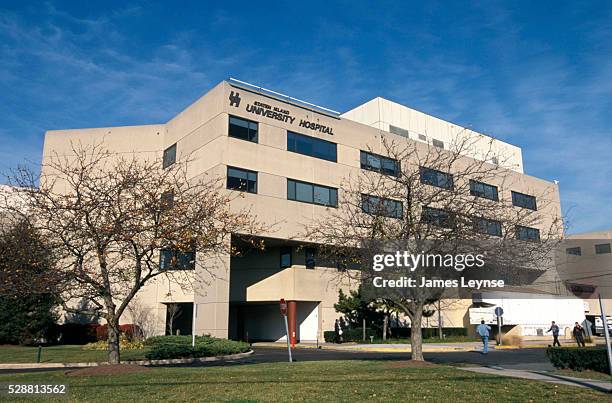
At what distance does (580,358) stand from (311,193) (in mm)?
23772

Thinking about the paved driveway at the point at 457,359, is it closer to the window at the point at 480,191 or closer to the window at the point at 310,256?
the window at the point at 480,191

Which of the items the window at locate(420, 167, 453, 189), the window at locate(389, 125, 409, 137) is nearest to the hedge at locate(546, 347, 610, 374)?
the window at locate(420, 167, 453, 189)

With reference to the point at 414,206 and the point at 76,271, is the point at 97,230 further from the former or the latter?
the point at 414,206

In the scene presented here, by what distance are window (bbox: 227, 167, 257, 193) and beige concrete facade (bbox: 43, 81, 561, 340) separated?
357 mm

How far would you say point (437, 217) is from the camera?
63.5 ft

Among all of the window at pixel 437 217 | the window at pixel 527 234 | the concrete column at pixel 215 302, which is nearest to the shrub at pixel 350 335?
the concrete column at pixel 215 302

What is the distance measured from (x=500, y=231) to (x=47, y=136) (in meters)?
36.9

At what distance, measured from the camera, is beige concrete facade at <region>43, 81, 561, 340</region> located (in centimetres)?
3425

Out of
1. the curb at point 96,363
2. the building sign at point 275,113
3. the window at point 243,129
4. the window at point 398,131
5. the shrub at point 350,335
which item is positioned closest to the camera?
the curb at point 96,363

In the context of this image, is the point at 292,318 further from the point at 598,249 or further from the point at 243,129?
the point at 598,249

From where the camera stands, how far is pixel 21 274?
16062mm

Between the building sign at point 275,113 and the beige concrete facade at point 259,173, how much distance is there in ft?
0.22

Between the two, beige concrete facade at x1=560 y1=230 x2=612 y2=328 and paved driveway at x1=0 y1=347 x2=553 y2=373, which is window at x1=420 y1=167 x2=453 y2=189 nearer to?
paved driveway at x1=0 y1=347 x2=553 y2=373

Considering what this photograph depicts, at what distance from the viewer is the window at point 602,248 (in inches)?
1925
